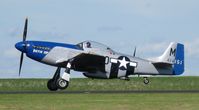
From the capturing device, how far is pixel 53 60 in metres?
37.3

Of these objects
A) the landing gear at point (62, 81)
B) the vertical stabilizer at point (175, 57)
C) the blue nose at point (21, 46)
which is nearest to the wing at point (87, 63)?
the landing gear at point (62, 81)

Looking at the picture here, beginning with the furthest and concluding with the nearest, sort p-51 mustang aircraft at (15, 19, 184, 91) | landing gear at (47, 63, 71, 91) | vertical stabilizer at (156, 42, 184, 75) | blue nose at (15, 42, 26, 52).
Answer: vertical stabilizer at (156, 42, 184, 75)
blue nose at (15, 42, 26, 52)
p-51 mustang aircraft at (15, 19, 184, 91)
landing gear at (47, 63, 71, 91)

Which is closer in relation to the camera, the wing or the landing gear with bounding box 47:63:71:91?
the landing gear with bounding box 47:63:71:91

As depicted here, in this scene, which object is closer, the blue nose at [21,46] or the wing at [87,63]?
the wing at [87,63]

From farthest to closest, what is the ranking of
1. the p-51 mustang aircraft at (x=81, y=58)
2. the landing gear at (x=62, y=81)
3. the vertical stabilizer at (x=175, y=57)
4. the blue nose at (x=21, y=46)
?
the vertical stabilizer at (x=175, y=57) < the blue nose at (x=21, y=46) < the p-51 mustang aircraft at (x=81, y=58) < the landing gear at (x=62, y=81)

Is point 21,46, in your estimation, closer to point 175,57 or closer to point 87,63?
point 87,63

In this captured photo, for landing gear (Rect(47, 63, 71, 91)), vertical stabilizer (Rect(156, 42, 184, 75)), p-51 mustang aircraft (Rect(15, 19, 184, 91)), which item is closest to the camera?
landing gear (Rect(47, 63, 71, 91))

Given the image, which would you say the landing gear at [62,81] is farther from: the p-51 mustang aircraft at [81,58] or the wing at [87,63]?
the wing at [87,63]

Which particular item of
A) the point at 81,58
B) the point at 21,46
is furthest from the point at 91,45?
the point at 21,46

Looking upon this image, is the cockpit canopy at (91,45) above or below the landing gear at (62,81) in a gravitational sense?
above

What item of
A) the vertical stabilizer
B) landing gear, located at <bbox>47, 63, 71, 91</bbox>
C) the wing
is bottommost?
landing gear, located at <bbox>47, 63, 71, 91</bbox>

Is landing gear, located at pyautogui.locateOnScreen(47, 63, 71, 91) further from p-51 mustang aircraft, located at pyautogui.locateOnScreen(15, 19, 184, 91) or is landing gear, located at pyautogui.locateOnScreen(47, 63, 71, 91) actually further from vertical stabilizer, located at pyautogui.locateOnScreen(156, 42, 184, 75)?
vertical stabilizer, located at pyautogui.locateOnScreen(156, 42, 184, 75)

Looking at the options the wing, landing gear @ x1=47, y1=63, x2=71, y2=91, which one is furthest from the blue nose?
landing gear @ x1=47, y1=63, x2=71, y2=91

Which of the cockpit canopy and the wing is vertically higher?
the cockpit canopy
